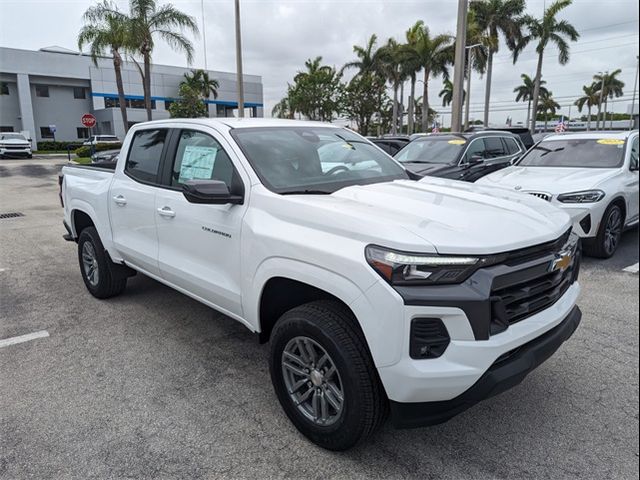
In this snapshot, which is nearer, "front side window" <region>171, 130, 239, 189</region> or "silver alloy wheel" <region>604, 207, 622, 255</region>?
"front side window" <region>171, 130, 239, 189</region>

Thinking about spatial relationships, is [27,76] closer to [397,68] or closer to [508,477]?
[397,68]

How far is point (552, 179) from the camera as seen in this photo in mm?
6457

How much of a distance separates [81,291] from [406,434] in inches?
167

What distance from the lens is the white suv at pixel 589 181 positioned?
19.6ft

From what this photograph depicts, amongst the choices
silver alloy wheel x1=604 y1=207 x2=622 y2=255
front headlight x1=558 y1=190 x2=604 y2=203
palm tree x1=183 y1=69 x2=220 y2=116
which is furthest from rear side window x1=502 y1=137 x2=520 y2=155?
palm tree x1=183 y1=69 x2=220 y2=116

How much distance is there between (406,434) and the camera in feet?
9.20

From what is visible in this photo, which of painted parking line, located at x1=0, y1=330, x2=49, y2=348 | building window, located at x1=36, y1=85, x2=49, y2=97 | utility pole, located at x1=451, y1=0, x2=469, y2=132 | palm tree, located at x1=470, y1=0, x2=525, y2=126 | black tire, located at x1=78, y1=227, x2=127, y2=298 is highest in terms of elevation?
palm tree, located at x1=470, y1=0, x2=525, y2=126

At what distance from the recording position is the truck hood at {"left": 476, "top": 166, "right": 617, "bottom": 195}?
6109mm

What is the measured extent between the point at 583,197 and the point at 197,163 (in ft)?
15.8

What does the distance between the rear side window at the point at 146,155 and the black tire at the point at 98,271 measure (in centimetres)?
94

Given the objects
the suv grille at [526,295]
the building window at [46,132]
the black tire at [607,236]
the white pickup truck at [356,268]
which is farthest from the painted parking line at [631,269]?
the building window at [46,132]

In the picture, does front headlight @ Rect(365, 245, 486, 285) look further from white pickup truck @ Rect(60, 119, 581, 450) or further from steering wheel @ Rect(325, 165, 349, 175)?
steering wheel @ Rect(325, 165, 349, 175)

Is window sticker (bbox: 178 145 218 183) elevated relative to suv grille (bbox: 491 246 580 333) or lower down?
elevated

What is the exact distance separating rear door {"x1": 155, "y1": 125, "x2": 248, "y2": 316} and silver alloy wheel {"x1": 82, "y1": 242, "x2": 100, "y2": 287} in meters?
1.53
